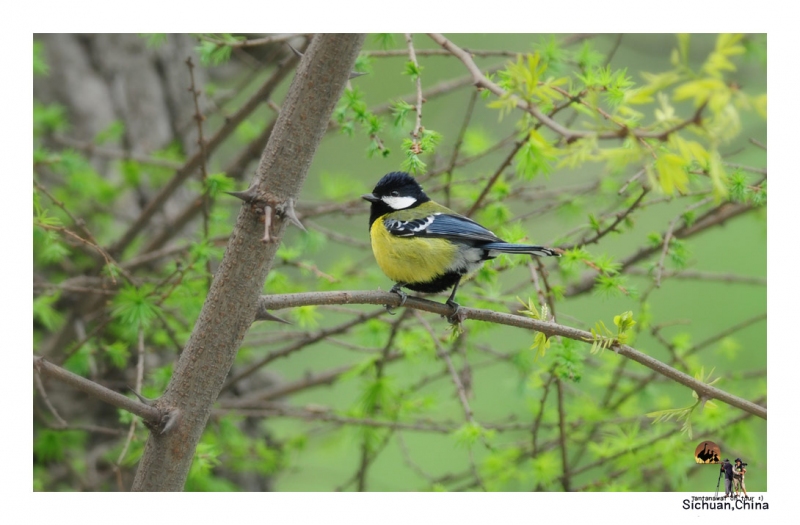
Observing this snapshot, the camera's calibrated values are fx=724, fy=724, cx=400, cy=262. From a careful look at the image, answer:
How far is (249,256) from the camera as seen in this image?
154 centimetres

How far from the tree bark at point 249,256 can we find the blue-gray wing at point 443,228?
1.63 feet

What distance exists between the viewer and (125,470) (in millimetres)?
2793

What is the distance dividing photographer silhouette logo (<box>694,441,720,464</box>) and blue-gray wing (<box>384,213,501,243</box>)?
86cm

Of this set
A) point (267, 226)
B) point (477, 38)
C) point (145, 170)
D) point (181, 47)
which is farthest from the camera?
point (181, 47)

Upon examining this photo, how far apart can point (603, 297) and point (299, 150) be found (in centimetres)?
93

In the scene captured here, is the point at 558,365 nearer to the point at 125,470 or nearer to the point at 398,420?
the point at 398,420

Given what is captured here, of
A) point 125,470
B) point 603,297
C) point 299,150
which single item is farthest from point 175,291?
point 603,297

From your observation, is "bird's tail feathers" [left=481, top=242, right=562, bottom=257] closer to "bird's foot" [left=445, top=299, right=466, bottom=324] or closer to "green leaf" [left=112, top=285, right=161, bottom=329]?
"bird's foot" [left=445, top=299, right=466, bottom=324]

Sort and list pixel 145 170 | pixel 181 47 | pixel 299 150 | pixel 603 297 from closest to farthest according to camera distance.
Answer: pixel 299 150
pixel 603 297
pixel 145 170
pixel 181 47

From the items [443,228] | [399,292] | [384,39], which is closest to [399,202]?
[443,228]

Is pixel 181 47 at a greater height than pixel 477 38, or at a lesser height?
greater

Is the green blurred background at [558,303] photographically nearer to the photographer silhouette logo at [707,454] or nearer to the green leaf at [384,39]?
the photographer silhouette logo at [707,454]

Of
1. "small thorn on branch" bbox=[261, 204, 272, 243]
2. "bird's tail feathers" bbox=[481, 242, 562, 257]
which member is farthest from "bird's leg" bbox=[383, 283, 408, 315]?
"small thorn on branch" bbox=[261, 204, 272, 243]

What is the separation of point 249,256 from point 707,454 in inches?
55.3
